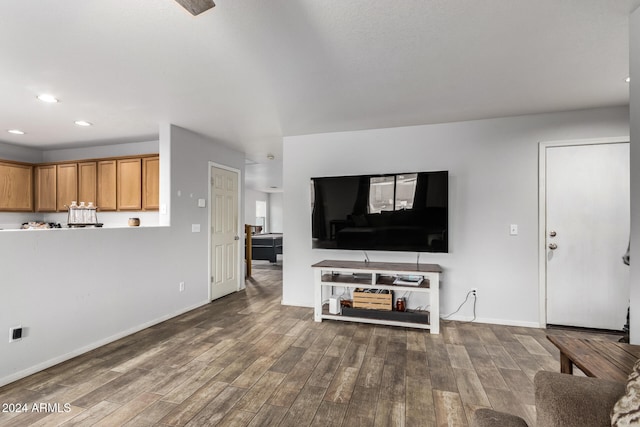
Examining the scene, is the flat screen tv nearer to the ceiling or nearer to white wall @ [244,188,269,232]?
the ceiling

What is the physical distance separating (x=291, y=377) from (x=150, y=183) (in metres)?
3.21

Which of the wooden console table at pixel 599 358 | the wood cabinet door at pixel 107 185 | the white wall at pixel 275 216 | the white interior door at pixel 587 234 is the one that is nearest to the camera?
the wooden console table at pixel 599 358

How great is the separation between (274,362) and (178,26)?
250 cm

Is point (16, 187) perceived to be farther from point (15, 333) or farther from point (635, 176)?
point (635, 176)

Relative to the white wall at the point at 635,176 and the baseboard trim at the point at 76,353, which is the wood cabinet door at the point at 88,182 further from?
the white wall at the point at 635,176

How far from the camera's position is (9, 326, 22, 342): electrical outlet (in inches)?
86.8

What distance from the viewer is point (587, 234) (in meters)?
3.14

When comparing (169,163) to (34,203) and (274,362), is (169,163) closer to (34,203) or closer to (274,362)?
(274,362)

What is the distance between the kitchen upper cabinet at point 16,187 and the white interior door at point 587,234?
7.17 m

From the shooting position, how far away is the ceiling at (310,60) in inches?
64.1

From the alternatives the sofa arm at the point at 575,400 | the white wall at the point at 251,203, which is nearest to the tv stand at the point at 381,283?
the sofa arm at the point at 575,400

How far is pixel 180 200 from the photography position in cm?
380

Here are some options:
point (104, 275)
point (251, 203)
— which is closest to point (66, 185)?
point (104, 275)

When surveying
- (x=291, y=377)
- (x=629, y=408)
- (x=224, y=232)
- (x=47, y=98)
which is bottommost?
(x=291, y=377)
